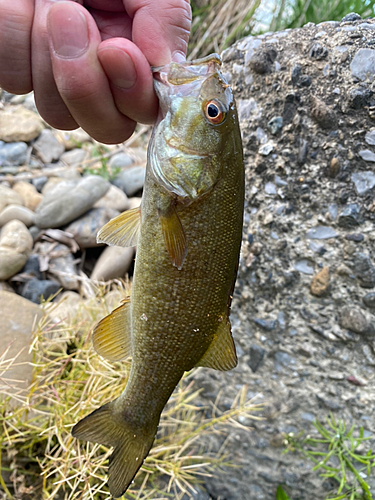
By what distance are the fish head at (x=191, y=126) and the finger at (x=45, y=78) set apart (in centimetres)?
28

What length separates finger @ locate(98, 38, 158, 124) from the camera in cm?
88

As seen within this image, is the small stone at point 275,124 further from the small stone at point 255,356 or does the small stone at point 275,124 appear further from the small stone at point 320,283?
the small stone at point 255,356

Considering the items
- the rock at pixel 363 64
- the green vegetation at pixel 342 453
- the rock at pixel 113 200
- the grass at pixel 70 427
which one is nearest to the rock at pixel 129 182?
the rock at pixel 113 200

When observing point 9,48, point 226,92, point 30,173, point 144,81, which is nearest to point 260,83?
point 226,92

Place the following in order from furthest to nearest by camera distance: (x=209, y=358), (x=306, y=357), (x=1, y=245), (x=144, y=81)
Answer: (x=1, y=245) < (x=306, y=357) < (x=209, y=358) < (x=144, y=81)

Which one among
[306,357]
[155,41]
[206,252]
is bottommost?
[306,357]

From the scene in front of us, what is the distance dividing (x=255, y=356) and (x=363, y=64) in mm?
1388

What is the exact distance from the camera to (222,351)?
112 cm

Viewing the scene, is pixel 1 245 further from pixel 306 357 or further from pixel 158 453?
pixel 306 357

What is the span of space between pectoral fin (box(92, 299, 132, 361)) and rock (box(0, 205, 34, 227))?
89.4 inches

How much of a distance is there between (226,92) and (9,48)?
0.55 m

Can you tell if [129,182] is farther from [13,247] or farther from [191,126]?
[191,126]

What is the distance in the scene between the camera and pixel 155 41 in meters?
1.01

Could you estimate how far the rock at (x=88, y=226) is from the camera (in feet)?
10.5
